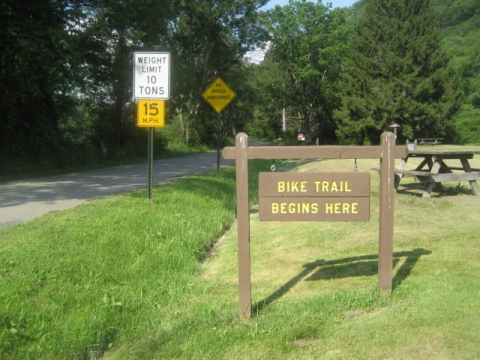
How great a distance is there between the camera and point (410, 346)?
12.9 ft

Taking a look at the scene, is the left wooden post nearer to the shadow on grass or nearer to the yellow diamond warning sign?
the shadow on grass

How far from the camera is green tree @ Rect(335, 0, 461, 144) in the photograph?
51.3m

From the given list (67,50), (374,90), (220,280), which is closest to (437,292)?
(220,280)

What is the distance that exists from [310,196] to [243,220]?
0.65 metres

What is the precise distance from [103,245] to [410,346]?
388 cm

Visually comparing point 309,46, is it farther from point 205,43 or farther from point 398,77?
point 205,43

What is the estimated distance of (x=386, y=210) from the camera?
504 cm

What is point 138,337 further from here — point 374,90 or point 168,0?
point 374,90

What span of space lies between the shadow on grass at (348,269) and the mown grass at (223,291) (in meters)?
0.02

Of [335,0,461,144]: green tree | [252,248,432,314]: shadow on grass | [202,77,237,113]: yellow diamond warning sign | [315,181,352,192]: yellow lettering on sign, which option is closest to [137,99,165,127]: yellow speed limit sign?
[252,248,432,314]: shadow on grass

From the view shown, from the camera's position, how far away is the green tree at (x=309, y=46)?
2231 inches

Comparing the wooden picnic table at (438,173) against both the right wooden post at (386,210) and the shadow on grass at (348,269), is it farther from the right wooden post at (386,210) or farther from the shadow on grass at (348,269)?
the right wooden post at (386,210)

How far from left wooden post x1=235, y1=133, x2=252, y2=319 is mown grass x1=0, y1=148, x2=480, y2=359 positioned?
0.54 feet

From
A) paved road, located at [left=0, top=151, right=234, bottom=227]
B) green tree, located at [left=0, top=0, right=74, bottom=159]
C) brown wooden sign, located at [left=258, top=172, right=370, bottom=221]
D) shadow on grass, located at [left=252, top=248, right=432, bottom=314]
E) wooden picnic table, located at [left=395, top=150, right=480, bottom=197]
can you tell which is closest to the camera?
A: brown wooden sign, located at [left=258, top=172, right=370, bottom=221]
